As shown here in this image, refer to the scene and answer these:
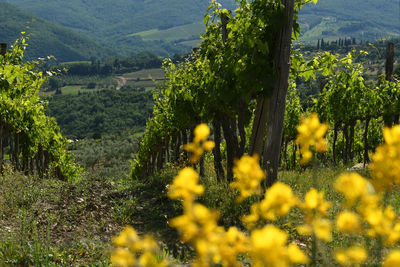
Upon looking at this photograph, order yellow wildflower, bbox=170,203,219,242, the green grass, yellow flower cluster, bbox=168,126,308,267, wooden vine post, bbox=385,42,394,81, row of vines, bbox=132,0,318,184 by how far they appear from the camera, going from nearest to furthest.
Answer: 1. yellow flower cluster, bbox=168,126,308,267
2. yellow wildflower, bbox=170,203,219,242
3. the green grass
4. row of vines, bbox=132,0,318,184
5. wooden vine post, bbox=385,42,394,81

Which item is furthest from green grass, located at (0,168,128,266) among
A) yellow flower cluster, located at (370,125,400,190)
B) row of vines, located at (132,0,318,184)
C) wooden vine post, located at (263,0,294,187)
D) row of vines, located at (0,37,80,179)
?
yellow flower cluster, located at (370,125,400,190)

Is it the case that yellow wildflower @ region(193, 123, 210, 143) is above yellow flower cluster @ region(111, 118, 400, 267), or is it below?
above

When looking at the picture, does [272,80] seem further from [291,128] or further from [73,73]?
[73,73]

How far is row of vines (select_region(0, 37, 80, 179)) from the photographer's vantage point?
8.43 m

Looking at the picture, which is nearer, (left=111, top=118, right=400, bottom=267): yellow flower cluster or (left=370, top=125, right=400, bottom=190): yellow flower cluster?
(left=111, top=118, right=400, bottom=267): yellow flower cluster

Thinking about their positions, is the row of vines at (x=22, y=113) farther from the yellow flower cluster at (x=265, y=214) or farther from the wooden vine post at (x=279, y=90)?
the yellow flower cluster at (x=265, y=214)

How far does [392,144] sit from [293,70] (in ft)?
18.6

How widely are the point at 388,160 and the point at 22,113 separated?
11068 millimetres

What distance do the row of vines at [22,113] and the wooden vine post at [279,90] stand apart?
483cm

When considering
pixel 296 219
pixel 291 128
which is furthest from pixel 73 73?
pixel 296 219

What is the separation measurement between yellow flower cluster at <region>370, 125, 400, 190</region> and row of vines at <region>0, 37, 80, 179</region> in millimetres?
6836

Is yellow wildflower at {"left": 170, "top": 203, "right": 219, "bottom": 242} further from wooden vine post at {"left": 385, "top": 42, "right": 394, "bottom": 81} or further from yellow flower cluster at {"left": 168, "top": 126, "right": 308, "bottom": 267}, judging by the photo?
wooden vine post at {"left": 385, "top": 42, "right": 394, "bottom": 81}

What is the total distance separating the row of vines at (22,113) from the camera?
8.43 m

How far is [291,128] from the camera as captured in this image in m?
16.4
